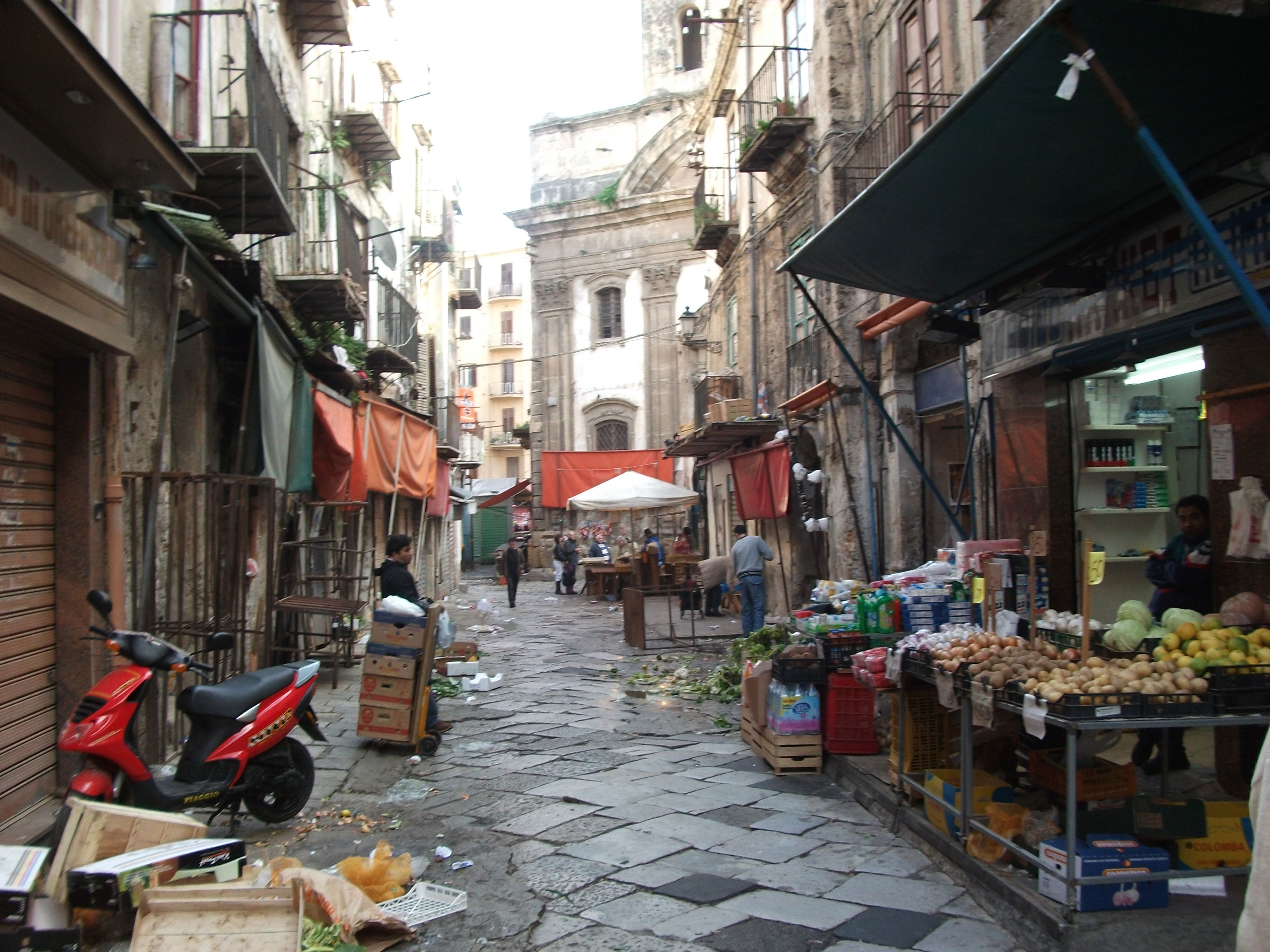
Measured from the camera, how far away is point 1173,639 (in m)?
4.14

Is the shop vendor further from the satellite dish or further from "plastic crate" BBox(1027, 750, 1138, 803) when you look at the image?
the satellite dish

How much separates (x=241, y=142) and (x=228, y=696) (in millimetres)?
5068

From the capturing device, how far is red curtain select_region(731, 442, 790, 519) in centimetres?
1446

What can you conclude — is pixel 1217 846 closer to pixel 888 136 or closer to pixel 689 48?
pixel 888 136

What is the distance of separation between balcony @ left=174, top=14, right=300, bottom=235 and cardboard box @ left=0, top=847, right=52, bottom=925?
15.2 feet

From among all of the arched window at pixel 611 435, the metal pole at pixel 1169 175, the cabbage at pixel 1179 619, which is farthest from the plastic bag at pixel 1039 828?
the arched window at pixel 611 435

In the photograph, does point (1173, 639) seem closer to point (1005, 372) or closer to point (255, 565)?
point (1005, 372)

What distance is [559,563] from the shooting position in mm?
26328

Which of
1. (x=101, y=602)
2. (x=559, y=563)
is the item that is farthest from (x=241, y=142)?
(x=559, y=563)

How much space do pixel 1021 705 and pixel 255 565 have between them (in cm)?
717

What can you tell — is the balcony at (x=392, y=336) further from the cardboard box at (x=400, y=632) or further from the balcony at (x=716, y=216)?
the cardboard box at (x=400, y=632)

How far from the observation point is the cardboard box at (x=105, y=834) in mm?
3742

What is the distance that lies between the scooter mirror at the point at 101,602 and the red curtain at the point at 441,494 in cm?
1617

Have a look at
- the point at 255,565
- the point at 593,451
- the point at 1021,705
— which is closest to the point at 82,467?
the point at 255,565
